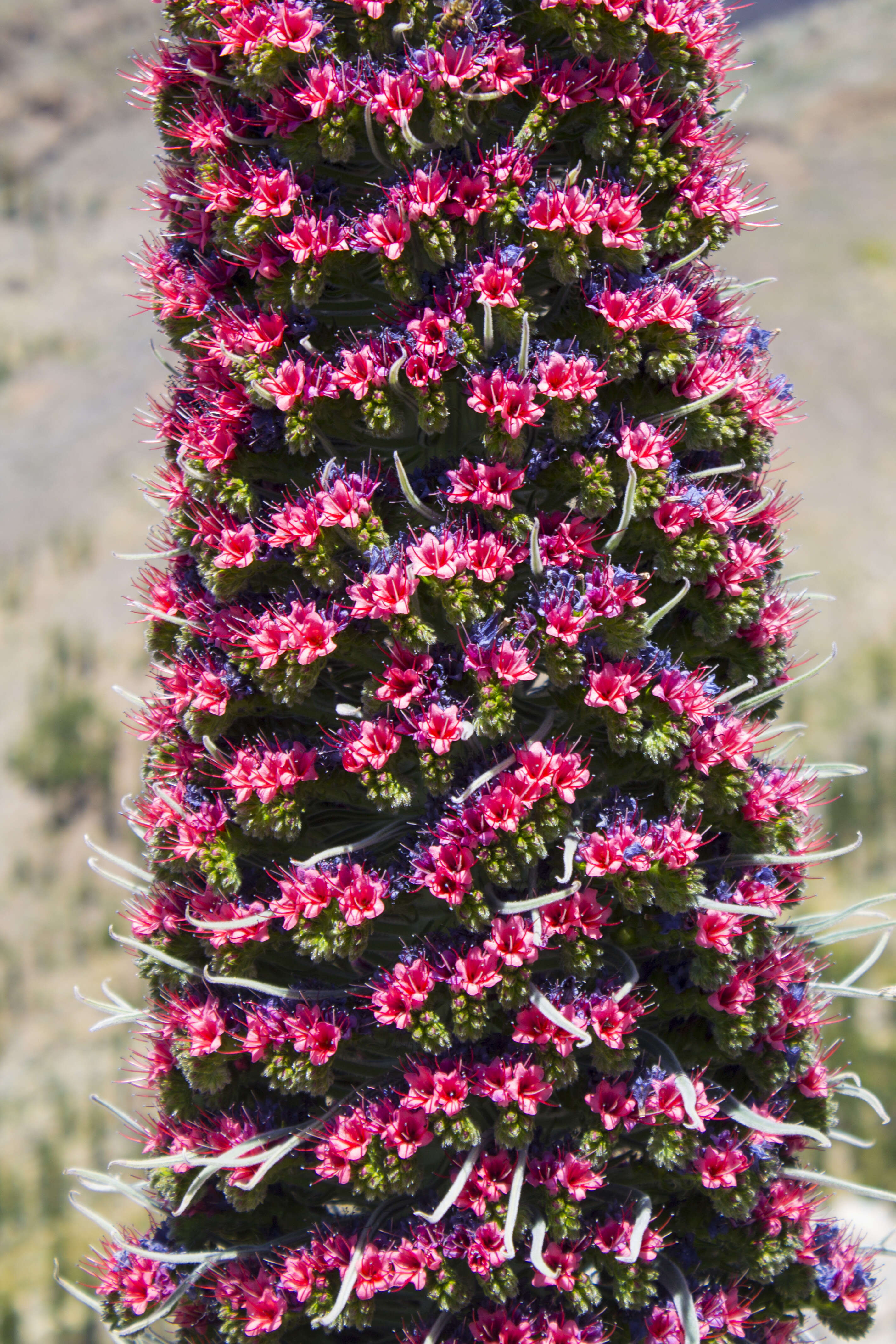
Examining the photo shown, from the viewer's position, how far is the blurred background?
120 ft

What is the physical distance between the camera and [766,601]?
4309 millimetres

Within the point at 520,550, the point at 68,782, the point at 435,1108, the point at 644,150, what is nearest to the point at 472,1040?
the point at 435,1108

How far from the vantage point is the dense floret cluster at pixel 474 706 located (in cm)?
384

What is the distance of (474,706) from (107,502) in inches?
2329

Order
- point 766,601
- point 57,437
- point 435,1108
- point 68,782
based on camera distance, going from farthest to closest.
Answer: point 57,437
point 68,782
point 766,601
point 435,1108

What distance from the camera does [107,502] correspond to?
59.8 metres

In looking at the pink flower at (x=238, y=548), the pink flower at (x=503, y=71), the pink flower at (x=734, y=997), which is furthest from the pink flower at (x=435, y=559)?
the pink flower at (x=734, y=997)

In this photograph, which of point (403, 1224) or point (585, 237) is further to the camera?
point (403, 1224)

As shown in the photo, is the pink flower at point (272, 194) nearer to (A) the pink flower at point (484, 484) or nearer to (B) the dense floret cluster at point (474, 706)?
(B) the dense floret cluster at point (474, 706)

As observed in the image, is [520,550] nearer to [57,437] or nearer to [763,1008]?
[763,1008]

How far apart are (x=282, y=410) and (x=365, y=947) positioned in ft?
5.98

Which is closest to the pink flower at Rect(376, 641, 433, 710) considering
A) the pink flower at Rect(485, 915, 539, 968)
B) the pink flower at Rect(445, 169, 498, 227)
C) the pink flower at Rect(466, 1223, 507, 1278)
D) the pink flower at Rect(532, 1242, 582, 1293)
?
the pink flower at Rect(485, 915, 539, 968)

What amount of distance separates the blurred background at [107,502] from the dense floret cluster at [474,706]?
44.6ft

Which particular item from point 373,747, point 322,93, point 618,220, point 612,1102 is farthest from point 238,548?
point 612,1102
